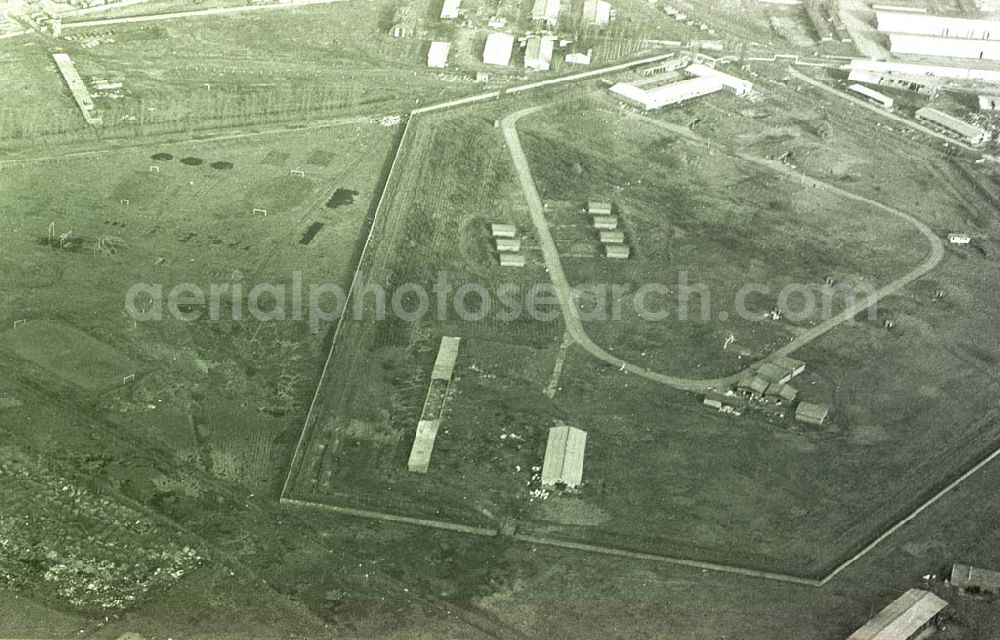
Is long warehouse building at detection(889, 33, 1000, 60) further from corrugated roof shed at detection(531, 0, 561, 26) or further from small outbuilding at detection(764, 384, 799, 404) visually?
small outbuilding at detection(764, 384, 799, 404)

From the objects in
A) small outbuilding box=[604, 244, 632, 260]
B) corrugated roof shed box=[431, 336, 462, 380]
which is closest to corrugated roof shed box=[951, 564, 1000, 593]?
corrugated roof shed box=[431, 336, 462, 380]

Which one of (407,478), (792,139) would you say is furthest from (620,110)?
(407,478)

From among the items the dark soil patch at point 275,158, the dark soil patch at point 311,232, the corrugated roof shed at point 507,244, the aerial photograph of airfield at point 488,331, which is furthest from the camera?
the dark soil patch at point 275,158

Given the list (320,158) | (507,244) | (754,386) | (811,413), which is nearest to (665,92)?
(507,244)

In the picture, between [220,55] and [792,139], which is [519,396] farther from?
[220,55]

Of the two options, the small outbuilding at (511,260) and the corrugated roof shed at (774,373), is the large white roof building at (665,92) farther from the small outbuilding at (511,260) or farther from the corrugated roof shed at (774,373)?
the corrugated roof shed at (774,373)

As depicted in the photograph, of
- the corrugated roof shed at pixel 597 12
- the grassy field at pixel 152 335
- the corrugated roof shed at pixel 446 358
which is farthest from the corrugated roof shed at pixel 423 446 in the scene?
the corrugated roof shed at pixel 597 12
